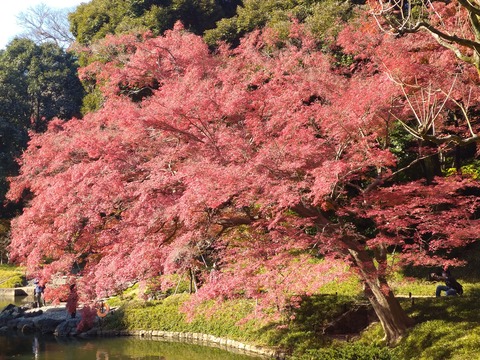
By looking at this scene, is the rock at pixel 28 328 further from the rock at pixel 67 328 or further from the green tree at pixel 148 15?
the green tree at pixel 148 15

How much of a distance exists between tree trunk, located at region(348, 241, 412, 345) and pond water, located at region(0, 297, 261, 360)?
10.5 feet

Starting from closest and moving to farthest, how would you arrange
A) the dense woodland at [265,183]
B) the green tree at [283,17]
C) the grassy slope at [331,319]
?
the grassy slope at [331,319] → the dense woodland at [265,183] → the green tree at [283,17]

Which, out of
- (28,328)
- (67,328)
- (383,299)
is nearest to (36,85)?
(28,328)

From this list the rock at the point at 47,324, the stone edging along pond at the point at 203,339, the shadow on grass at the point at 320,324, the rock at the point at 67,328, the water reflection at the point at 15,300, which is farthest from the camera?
the water reflection at the point at 15,300

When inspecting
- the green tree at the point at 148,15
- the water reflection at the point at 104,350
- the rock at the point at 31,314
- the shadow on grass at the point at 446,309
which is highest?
the green tree at the point at 148,15

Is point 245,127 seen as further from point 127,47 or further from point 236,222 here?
point 127,47

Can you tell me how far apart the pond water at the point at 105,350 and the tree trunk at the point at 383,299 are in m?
3.21

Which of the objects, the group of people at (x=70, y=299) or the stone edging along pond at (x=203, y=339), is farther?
the stone edging along pond at (x=203, y=339)

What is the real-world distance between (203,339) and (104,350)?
2.47 meters

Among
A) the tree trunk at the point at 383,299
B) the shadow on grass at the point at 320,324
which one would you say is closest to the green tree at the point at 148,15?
the shadow on grass at the point at 320,324

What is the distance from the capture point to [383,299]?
10469mm

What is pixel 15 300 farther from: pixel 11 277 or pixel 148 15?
pixel 148 15

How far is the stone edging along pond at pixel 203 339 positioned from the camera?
12.5 meters

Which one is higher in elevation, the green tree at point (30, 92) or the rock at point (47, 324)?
the green tree at point (30, 92)
